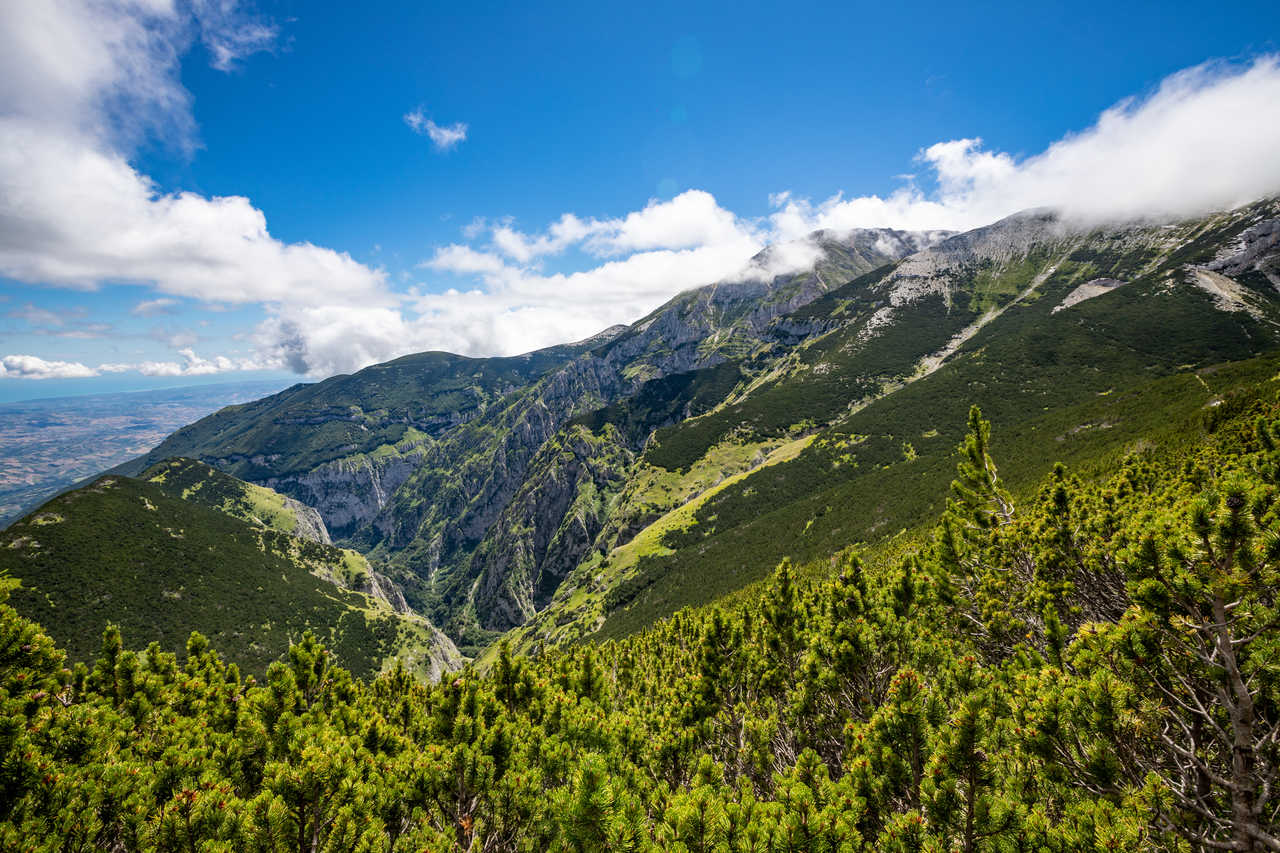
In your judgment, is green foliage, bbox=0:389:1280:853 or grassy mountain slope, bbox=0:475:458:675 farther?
grassy mountain slope, bbox=0:475:458:675

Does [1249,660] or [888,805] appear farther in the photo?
[888,805]

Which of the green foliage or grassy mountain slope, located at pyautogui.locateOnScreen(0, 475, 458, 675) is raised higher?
the green foliage

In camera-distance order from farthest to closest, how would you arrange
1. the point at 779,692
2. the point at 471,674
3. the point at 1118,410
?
the point at 1118,410
the point at 779,692
the point at 471,674

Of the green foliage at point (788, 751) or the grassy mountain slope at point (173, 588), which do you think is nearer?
the green foliage at point (788, 751)

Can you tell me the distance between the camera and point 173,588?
155375 millimetres

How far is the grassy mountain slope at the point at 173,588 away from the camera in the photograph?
136 m

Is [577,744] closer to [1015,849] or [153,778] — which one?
[153,778]

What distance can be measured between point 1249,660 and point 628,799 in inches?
365

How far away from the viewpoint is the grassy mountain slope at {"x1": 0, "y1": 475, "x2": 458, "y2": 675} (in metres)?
136

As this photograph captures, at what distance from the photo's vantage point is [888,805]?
7.88 metres

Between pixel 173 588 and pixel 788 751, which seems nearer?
pixel 788 751

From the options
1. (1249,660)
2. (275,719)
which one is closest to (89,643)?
(275,719)

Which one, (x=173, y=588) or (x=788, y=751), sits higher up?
(x=788, y=751)

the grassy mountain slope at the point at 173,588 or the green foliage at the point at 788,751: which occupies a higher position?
the green foliage at the point at 788,751
